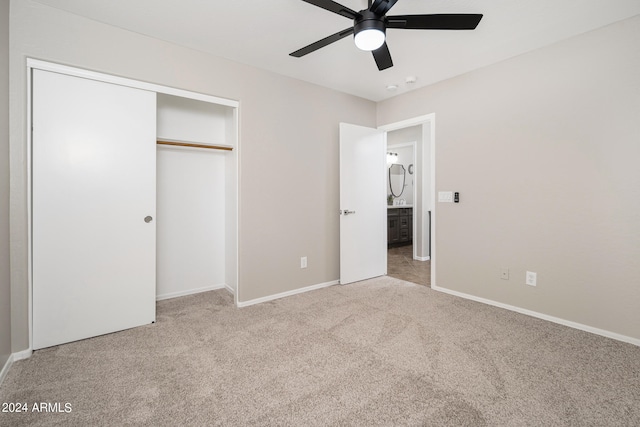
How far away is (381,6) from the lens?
1.67 metres

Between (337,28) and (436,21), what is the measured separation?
91cm

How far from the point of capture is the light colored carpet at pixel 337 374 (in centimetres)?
149

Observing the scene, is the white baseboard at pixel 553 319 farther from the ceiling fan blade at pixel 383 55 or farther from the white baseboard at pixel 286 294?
the ceiling fan blade at pixel 383 55

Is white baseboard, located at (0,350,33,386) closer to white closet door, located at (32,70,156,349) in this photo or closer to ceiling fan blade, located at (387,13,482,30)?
white closet door, located at (32,70,156,349)

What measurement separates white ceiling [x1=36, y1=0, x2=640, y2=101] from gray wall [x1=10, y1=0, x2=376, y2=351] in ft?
0.44

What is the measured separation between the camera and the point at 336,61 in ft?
9.61

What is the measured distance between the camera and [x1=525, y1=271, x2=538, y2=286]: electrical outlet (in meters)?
2.73

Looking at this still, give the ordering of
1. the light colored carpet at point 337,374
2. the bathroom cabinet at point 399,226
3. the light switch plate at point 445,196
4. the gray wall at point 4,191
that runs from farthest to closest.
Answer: the bathroom cabinet at point 399,226, the light switch plate at point 445,196, the gray wall at point 4,191, the light colored carpet at point 337,374

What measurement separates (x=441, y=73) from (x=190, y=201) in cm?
313

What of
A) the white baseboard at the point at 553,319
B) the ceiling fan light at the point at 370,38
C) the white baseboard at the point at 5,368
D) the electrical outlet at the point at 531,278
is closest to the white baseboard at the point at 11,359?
the white baseboard at the point at 5,368

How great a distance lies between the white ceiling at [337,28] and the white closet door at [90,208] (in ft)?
1.94

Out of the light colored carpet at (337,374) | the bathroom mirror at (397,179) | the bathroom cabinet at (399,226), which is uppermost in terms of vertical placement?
the bathroom mirror at (397,179)

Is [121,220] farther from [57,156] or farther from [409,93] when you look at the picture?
[409,93]

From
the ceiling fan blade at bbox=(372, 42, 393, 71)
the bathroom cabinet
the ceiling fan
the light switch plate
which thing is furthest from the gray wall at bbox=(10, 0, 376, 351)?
the bathroom cabinet
